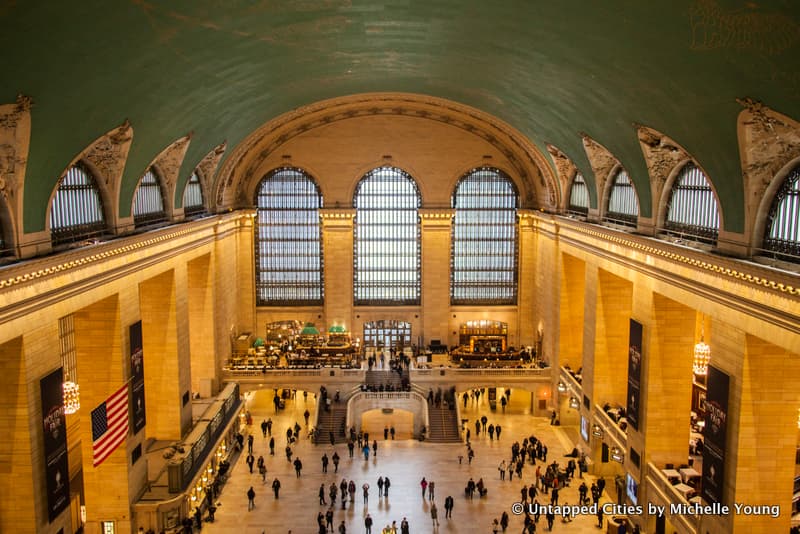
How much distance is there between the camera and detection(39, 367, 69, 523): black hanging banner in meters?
17.4

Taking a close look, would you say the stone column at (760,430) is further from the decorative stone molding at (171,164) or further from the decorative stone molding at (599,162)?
the decorative stone molding at (171,164)

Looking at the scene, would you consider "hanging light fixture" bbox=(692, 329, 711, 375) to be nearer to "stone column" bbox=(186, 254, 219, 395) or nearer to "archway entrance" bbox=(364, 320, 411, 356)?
"stone column" bbox=(186, 254, 219, 395)

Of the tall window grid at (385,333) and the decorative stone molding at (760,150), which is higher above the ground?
the decorative stone molding at (760,150)

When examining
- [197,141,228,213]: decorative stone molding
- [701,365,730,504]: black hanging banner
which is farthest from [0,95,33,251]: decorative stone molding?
[701,365,730,504]: black hanging banner

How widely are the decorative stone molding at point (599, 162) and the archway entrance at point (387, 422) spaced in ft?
49.6

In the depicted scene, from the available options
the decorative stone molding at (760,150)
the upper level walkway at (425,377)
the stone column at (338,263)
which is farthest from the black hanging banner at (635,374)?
the stone column at (338,263)

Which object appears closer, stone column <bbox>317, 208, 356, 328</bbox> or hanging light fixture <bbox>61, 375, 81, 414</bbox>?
hanging light fixture <bbox>61, 375, 81, 414</bbox>

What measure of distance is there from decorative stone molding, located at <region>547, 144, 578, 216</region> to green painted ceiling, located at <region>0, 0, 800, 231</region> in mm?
5374

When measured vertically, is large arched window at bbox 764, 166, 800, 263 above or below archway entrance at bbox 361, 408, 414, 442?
above

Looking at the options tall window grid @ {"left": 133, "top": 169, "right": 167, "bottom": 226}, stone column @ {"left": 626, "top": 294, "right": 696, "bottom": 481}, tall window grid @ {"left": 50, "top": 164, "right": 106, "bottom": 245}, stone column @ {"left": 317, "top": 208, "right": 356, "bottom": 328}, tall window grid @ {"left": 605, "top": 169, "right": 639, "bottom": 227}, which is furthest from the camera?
stone column @ {"left": 317, "top": 208, "right": 356, "bottom": 328}

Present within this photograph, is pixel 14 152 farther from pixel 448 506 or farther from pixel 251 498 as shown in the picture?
pixel 448 506

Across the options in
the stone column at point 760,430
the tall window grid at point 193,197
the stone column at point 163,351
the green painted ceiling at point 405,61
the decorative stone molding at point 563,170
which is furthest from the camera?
the decorative stone molding at point 563,170

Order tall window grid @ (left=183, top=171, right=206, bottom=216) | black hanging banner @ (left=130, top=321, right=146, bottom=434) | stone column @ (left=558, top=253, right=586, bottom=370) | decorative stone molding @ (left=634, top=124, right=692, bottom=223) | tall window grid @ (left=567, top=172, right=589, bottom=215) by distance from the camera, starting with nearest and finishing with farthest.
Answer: decorative stone molding @ (left=634, top=124, right=692, bottom=223)
black hanging banner @ (left=130, top=321, right=146, bottom=434)
tall window grid @ (left=183, top=171, right=206, bottom=216)
tall window grid @ (left=567, top=172, right=589, bottom=215)
stone column @ (left=558, top=253, right=586, bottom=370)

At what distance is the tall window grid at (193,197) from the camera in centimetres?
3247
